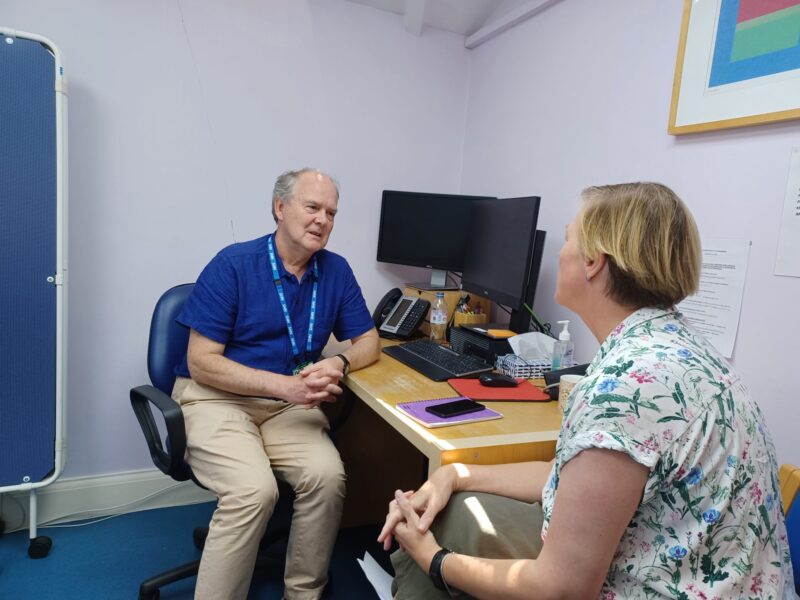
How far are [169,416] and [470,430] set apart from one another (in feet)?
2.78

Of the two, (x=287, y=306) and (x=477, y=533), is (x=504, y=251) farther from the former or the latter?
(x=477, y=533)

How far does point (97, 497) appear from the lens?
7.46 ft

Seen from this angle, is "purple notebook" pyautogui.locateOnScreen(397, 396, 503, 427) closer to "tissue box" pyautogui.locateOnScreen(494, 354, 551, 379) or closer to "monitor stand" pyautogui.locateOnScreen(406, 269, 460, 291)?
"tissue box" pyautogui.locateOnScreen(494, 354, 551, 379)

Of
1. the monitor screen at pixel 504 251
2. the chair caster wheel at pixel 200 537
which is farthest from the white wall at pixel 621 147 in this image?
the chair caster wheel at pixel 200 537

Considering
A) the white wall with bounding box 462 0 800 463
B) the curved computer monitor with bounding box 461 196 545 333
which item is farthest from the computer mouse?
the white wall with bounding box 462 0 800 463

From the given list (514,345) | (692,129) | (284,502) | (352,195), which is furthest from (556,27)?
(284,502)

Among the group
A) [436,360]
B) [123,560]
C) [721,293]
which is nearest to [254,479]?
[436,360]

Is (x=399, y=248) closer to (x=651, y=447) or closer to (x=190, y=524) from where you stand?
(x=190, y=524)

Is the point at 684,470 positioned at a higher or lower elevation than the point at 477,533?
higher

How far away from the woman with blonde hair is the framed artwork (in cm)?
73

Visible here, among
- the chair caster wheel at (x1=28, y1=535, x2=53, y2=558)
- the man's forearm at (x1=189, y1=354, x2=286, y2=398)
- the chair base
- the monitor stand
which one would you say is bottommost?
the chair caster wheel at (x1=28, y1=535, x2=53, y2=558)

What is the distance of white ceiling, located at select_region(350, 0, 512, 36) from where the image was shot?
2455 mm

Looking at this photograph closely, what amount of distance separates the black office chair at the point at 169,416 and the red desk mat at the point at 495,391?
1.68 ft

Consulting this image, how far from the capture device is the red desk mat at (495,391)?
5.24ft
